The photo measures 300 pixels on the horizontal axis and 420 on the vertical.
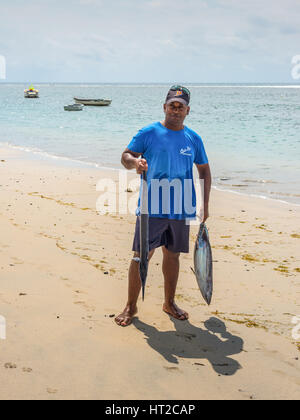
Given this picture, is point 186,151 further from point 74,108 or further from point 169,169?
point 74,108

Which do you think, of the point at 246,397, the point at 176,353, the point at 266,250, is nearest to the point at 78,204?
the point at 266,250

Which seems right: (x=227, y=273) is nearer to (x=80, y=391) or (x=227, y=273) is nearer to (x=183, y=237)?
(x=183, y=237)

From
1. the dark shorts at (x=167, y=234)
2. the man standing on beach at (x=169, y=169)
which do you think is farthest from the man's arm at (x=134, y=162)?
the dark shorts at (x=167, y=234)

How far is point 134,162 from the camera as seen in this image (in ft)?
11.6

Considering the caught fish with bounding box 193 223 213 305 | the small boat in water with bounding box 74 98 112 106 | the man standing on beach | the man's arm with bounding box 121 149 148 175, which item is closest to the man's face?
the man standing on beach

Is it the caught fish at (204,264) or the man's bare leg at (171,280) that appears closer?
the caught fish at (204,264)

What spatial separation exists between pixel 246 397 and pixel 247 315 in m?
1.38

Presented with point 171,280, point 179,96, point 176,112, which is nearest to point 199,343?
point 171,280

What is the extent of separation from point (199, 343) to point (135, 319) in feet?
2.21

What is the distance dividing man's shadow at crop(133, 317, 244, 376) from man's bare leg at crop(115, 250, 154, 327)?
0.09 meters

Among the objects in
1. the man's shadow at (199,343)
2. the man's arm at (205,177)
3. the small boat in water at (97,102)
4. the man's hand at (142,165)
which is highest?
the small boat in water at (97,102)

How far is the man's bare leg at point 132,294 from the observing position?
3.99 m

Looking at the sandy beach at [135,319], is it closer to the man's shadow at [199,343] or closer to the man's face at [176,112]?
the man's shadow at [199,343]

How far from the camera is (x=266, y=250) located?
642cm
